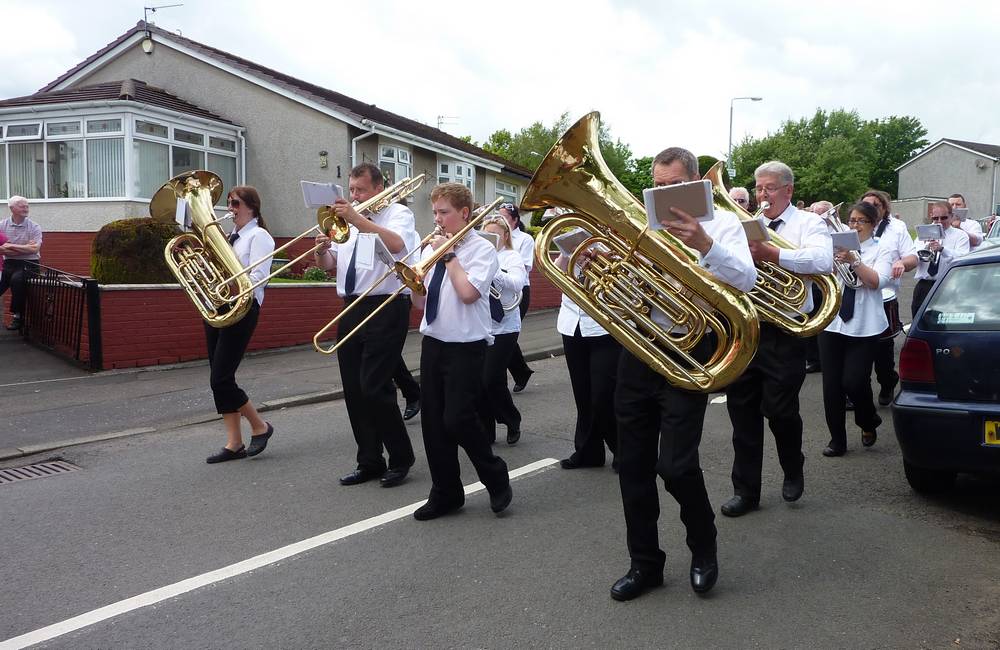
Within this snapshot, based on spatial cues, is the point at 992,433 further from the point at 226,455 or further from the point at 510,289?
the point at 226,455

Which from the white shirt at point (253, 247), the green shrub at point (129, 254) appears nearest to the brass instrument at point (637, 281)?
the white shirt at point (253, 247)

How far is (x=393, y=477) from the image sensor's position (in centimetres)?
538

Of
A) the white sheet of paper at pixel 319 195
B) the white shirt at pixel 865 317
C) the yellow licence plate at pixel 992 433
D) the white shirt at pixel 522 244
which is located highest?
the white sheet of paper at pixel 319 195

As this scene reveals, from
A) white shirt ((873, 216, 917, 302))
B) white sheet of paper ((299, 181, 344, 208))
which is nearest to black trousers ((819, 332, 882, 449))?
white shirt ((873, 216, 917, 302))

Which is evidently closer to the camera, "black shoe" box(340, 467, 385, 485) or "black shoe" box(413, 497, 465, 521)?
"black shoe" box(413, 497, 465, 521)

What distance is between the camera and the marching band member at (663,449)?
11.4ft

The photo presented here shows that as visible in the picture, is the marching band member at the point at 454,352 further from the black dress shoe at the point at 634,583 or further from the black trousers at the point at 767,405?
the black trousers at the point at 767,405

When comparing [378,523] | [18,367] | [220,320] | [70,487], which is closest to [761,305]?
[378,523]

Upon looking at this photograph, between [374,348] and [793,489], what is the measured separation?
273 centimetres

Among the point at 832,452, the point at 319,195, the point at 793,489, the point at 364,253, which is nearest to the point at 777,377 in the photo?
the point at 793,489

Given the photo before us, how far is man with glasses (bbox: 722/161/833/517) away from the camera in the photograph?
461 centimetres

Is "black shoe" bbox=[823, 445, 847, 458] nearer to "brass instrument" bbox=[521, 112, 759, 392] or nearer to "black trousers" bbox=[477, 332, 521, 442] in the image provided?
"black trousers" bbox=[477, 332, 521, 442]

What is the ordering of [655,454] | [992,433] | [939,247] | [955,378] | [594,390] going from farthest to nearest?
[939,247] → [594,390] → [955,378] → [992,433] → [655,454]

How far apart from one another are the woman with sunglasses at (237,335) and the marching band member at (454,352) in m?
1.88
